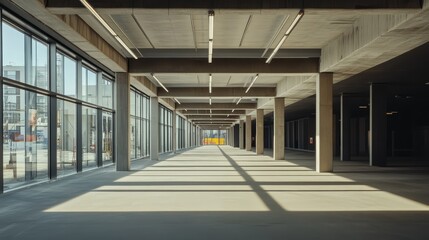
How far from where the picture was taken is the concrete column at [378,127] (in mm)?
27750

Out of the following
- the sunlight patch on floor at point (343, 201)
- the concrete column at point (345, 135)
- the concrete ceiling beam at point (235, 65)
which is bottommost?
the sunlight patch on floor at point (343, 201)

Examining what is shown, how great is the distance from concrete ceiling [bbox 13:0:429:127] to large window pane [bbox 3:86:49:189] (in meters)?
3.30

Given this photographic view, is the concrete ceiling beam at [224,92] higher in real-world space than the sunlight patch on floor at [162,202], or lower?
higher

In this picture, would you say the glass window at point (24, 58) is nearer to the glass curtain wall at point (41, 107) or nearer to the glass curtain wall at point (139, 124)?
the glass curtain wall at point (41, 107)

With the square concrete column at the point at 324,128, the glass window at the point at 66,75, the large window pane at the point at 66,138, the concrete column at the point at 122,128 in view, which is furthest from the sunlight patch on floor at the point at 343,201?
the concrete column at the point at 122,128

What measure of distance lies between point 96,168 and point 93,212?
14.3 meters

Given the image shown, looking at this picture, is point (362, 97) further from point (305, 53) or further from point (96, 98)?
point (96, 98)

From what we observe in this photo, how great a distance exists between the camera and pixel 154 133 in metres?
36.6

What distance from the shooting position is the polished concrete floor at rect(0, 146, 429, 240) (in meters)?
8.43

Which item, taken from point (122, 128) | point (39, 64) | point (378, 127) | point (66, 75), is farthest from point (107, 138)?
point (378, 127)

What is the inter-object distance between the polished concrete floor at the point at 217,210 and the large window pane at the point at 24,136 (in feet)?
2.63

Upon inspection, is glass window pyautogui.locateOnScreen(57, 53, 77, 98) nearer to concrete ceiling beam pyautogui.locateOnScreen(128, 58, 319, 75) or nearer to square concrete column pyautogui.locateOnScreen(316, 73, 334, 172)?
concrete ceiling beam pyautogui.locateOnScreen(128, 58, 319, 75)

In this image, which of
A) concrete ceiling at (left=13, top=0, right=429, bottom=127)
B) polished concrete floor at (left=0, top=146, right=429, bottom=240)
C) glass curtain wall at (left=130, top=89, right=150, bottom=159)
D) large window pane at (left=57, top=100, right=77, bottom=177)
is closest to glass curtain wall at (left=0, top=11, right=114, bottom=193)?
large window pane at (left=57, top=100, right=77, bottom=177)

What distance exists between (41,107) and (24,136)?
175cm
